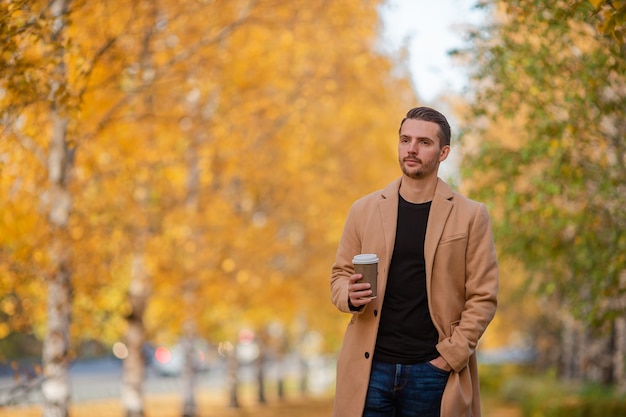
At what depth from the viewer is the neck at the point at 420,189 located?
13.2 feet

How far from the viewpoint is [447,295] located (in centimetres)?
382

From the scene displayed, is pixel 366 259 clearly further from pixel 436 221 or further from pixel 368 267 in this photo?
pixel 436 221

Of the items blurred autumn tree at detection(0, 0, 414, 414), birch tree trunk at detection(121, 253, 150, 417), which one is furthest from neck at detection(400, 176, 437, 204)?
birch tree trunk at detection(121, 253, 150, 417)

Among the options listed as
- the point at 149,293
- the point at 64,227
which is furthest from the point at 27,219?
the point at 149,293

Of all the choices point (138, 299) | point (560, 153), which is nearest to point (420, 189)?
point (560, 153)

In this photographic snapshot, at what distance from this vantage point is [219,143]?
13.6 metres

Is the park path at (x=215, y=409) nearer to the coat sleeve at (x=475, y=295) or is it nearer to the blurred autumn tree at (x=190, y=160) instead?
the blurred autumn tree at (x=190, y=160)

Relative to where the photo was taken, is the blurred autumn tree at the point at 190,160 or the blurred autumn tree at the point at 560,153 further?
the blurred autumn tree at the point at 190,160

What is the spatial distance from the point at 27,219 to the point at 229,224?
16.7 ft

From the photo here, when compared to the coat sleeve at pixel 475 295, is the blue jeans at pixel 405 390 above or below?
below

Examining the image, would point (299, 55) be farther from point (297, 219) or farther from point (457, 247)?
point (457, 247)

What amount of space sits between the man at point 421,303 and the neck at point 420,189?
2 cm

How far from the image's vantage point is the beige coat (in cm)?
379

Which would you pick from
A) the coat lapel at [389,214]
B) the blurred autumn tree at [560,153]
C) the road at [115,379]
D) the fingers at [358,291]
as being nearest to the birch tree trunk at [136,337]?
the blurred autumn tree at [560,153]
